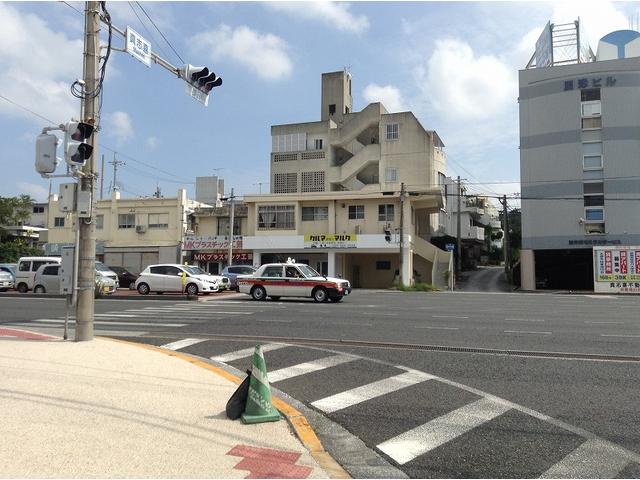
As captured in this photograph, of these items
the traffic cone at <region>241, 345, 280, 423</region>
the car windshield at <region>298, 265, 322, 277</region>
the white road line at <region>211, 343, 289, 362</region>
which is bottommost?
the white road line at <region>211, 343, 289, 362</region>

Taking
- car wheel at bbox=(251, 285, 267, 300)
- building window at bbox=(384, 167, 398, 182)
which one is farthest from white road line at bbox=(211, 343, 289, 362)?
building window at bbox=(384, 167, 398, 182)

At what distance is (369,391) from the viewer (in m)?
7.06

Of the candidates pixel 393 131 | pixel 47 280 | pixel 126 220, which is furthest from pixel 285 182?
pixel 47 280

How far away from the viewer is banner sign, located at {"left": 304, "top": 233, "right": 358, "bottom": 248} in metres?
39.1

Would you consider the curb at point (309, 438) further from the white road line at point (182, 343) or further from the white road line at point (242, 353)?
the white road line at point (182, 343)

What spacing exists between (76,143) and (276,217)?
33063 millimetres

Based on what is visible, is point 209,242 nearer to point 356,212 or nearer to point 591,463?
point 356,212

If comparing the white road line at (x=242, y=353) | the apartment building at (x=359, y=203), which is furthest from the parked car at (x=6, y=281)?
the white road line at (x=242, y=353)

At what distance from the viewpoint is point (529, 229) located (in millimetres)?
38719

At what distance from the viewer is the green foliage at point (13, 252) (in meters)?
51.9

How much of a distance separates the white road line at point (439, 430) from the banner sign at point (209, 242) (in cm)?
3664

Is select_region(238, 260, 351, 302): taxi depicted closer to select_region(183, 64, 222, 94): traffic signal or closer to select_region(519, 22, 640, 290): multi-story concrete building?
select_region(183, 64, 222, 94): traffic signal

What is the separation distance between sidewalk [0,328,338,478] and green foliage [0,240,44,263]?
5035 centimetres

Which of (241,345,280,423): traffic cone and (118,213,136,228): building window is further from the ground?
(118,213,136,228): building window
